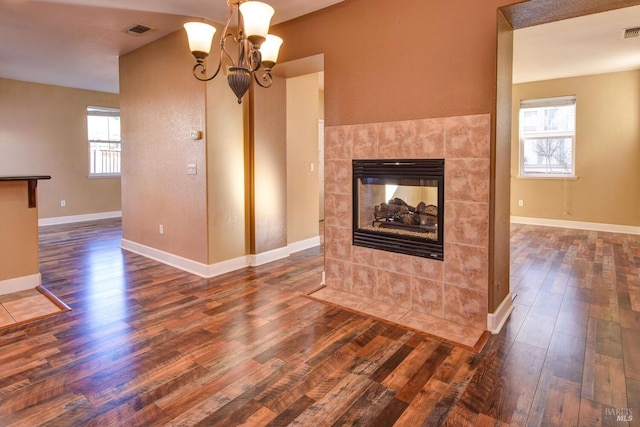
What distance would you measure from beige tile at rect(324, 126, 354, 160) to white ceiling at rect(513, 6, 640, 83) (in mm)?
2632

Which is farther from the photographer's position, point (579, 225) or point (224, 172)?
point (579, 225)

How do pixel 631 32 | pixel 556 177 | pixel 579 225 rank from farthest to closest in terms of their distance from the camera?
pixel 556 177 < pixel 579 225 < pixel 631 32

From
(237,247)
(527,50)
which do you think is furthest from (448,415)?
(527,50)

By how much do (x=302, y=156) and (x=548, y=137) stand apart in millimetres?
4938

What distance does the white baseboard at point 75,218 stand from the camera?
284 inches

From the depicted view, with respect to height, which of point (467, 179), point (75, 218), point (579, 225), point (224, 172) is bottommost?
point (579, 225)

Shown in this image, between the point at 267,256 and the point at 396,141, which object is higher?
the point at 396,141

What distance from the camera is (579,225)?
22.4ft

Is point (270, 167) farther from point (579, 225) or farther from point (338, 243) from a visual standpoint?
point (579, 225)

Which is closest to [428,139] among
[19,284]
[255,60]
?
[255,60]

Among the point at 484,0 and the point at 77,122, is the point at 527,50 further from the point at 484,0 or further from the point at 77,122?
the point at 77,122

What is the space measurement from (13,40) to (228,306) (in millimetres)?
4239

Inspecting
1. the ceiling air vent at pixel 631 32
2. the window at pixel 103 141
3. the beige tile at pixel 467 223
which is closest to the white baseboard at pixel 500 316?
the beige tile at pixel 467 223

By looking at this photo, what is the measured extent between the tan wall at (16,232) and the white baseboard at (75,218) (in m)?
4.23
